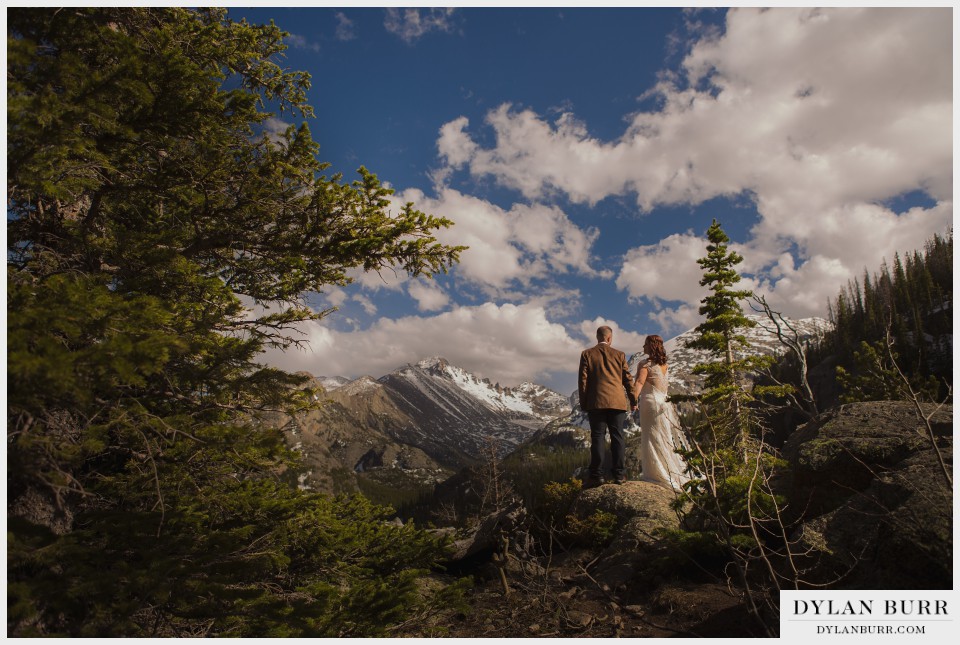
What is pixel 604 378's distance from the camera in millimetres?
8961

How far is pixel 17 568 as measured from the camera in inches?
142

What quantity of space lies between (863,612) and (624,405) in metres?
5.19

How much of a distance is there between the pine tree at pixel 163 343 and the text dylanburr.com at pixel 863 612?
3.64 meters

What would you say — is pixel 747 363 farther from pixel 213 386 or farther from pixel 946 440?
pixel 213 386

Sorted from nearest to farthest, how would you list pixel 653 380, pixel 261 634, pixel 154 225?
pixel 261 634 → pixel 154 225 → pixel 653 380

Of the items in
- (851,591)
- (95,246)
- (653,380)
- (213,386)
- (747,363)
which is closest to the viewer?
(851,591)

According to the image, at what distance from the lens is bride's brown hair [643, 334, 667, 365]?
400 inches

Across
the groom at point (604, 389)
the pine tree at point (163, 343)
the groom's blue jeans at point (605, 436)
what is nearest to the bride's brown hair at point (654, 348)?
the groom at point (604, 389)

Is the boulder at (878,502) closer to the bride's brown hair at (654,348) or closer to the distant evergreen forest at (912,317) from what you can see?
the bride's brown hair at (654,348)

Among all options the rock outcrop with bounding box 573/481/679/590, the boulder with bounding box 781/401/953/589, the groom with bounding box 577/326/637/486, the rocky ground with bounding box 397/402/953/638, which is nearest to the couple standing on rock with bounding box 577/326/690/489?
the groom with bounding box 577/326/637/486

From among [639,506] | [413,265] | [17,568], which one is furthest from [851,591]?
[17,568]

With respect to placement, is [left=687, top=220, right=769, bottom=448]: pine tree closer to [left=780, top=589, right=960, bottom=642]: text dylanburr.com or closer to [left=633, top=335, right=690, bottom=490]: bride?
[left=633, top=335, right=690, bottom=490]: bride

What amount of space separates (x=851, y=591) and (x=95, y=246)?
8044mm

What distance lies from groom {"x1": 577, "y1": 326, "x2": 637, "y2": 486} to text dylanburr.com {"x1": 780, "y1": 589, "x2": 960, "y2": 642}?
198 inches
